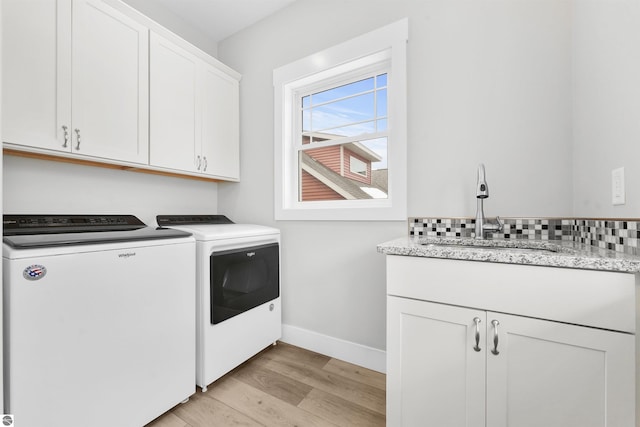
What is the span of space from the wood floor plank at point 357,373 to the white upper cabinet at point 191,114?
1707mm

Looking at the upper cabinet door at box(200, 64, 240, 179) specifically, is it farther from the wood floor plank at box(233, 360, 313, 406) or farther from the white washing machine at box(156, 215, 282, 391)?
the wood floor plank at box(233, 360, 313, 406)

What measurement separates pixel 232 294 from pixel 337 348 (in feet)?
2.84

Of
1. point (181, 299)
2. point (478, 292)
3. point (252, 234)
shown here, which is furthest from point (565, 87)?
point (181, 299)

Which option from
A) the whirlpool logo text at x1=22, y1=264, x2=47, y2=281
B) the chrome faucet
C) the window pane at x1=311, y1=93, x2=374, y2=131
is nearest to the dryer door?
the whirlpool logo text at x1=22, y1=264, x2=47, y2=281

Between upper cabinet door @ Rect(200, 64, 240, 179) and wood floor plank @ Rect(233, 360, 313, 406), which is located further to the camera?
upper cabinet door @ Rect(200, 64, 240, 179)

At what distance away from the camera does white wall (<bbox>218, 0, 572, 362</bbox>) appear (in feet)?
4.45

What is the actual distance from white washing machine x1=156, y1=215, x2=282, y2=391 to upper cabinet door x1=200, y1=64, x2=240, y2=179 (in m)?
0.53

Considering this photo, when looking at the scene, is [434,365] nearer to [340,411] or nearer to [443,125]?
[340,411]

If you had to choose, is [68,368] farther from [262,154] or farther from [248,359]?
[262,154]

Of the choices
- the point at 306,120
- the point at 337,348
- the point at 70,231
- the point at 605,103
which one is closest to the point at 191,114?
the point at 306,120

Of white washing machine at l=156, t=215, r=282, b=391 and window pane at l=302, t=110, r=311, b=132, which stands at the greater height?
window pane at l=302, t=110, r=311, b=132

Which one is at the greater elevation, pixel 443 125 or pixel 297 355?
pixel 443 125

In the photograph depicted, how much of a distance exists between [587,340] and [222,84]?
2673mm

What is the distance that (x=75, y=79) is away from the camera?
1.45 meters
